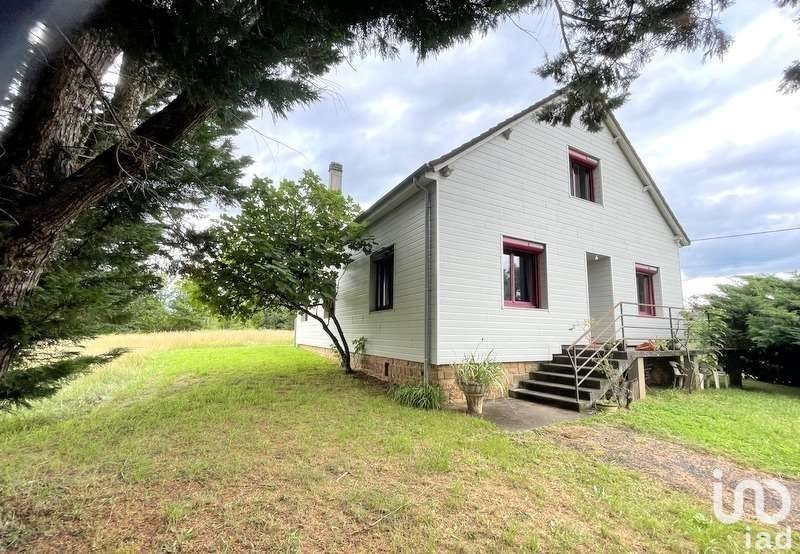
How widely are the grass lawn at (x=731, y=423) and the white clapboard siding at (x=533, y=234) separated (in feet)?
7.59

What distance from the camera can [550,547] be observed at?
7.58 ft

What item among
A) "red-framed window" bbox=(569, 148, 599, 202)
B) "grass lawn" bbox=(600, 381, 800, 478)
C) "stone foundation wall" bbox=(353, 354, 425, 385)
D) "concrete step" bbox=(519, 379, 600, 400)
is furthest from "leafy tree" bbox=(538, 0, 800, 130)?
"red-framed window" bbox=(569, 148, 599, 202)

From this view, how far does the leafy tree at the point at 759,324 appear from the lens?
9.09 metres

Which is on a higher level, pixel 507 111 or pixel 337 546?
pixel 507 111

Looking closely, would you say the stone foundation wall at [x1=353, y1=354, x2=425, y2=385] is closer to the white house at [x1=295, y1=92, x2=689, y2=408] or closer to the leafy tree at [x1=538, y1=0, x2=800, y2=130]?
the white house at [x1=295, y1=92, x2=689, y2=408]

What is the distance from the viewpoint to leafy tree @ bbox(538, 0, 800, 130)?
3031mm

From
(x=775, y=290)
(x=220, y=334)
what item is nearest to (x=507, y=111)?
(x=775, y=290)

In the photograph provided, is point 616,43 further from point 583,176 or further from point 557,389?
point 583,176

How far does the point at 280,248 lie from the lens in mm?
7707

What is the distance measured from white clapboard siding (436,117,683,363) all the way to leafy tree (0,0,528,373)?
4665 millimetres

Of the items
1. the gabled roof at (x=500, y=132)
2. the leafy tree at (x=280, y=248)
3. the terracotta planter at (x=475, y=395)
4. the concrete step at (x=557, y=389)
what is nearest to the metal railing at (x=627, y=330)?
the concrete step at (x=557, y=389)

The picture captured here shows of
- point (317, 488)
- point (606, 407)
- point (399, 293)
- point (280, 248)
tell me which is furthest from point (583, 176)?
point (317, 488)

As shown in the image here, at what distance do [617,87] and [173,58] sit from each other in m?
4.06

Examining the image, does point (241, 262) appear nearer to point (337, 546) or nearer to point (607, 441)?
point (337, 546)
